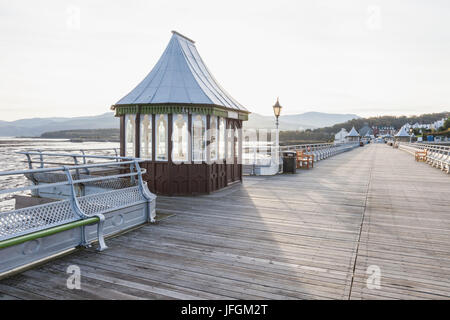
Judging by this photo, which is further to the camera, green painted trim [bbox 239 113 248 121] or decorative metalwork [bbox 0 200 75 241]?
green painted trim [bbox 239 113 248 121]

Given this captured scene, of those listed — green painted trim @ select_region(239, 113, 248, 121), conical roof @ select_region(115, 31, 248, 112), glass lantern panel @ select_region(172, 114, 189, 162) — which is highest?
conical roof @ select_region(115, 31, 248, 112)

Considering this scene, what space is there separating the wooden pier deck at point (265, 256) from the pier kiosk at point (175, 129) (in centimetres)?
121

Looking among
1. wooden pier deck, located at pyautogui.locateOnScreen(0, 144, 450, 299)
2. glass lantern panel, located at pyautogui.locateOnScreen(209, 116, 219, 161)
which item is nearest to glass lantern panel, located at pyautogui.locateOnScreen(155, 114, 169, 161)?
glass lantern panel, located at pyautogui.locateOnScreen(209, 116, 219, 161)

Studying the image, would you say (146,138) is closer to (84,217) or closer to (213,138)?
(213,138)

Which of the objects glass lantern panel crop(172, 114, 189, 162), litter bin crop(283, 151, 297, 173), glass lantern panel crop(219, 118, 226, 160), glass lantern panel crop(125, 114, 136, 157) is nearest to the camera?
glass lantern panel crop(172, 114, 189, 162)

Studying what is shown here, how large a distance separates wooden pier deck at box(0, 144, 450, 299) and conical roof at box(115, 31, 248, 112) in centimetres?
316

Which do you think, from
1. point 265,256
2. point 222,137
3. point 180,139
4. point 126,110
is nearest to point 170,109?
point 180,139

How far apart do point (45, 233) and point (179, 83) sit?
6944mm

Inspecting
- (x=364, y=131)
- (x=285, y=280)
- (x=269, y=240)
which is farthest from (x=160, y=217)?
(x=364, y=131)

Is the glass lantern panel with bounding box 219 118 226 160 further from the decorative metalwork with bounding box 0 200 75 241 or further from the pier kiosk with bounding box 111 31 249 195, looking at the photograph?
the decorative metalwork with bounding box 0 200 75 241

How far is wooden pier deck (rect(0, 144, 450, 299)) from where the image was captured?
3811 mm

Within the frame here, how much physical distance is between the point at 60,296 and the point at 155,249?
5.72ft

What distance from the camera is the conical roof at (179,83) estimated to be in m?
9.81

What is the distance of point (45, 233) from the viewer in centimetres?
442
